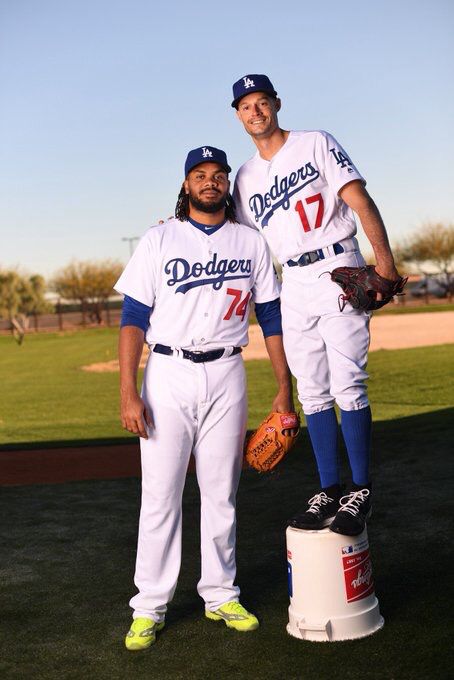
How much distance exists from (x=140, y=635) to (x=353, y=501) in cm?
110

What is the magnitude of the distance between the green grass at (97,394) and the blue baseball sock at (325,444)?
6.48 m

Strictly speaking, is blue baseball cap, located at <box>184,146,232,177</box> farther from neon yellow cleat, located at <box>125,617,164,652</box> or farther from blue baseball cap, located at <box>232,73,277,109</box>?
neon yellow cleat, located at <box>125,617,164,652</box>

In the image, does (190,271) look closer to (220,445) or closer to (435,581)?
(220,445)

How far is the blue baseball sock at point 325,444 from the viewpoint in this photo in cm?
441

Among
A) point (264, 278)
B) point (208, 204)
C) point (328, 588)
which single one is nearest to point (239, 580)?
point (328, 588)

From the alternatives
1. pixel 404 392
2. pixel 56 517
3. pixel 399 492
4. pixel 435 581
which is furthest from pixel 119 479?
pixel 404 392

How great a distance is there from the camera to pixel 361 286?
414 cm

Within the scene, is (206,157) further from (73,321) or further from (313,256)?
(73,321)

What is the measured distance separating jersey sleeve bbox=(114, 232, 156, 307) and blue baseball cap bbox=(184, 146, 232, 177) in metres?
0.39

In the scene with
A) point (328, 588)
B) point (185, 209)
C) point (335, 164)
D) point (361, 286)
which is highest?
point (335, 164)

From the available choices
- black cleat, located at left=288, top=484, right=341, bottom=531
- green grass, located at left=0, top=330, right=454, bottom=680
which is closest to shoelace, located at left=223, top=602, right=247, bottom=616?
green grass, located at left=0, top=330, right=454, bottom=680

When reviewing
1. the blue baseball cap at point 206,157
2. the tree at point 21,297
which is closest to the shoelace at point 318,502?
the blue baseball cap at point 206,157

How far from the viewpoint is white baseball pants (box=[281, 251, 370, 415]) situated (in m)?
4.28

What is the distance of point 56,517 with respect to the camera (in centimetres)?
654
